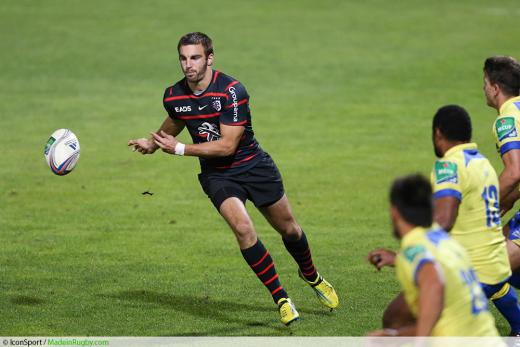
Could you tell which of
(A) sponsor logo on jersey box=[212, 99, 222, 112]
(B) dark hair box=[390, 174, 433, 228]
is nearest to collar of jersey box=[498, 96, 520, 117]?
(A) sponsor logo on jersey box=[212, 99, 222, 112]

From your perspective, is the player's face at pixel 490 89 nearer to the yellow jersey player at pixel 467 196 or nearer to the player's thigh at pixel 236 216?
the yellow jersey player at pixel 467 196

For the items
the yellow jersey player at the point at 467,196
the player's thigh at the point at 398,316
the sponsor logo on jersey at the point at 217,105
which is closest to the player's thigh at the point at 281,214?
the sponsor logo on jersey at the point at 217,105

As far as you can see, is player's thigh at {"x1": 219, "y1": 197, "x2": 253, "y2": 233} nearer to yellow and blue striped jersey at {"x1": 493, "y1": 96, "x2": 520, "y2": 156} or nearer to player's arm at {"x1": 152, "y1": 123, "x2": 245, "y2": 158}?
player's arm at {"x1": 152, "y1": 123, "x2": 245, "y2": 158}

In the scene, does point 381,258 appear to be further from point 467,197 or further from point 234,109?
point 234,109

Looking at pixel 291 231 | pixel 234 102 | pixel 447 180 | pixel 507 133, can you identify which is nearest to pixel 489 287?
pixel 447 180

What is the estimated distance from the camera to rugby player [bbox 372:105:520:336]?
6.98m

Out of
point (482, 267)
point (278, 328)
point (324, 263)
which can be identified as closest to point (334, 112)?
point (324, 263)

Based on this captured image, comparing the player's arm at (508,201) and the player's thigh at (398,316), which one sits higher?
the player's arm at (508,201)

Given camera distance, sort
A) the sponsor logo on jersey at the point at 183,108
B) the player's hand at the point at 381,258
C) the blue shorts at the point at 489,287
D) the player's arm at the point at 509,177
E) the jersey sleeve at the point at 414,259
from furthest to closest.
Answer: the sponsor logo on jersey at the point at 183,108 → the player's arm at the point at 509,177 → the blue shorts at the point at 489,287 → the player's hand at the point at 381,258 → the jersey sleeve at the point at 414,259

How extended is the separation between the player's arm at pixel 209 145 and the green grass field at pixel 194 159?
1786 mm

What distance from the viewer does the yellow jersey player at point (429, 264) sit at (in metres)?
5.72

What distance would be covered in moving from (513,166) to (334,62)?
18.9 meters

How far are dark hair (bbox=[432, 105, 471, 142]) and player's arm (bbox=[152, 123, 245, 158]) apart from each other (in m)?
2.97

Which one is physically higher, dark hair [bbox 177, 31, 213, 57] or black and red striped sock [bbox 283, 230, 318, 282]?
dark hair [bbox 177, 31, 213, 57]
